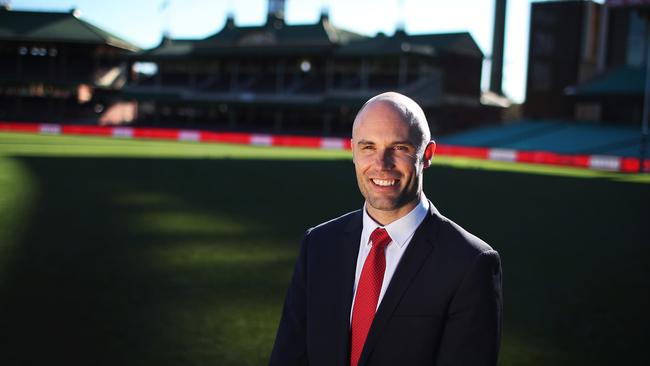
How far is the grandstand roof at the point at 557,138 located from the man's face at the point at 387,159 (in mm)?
37981

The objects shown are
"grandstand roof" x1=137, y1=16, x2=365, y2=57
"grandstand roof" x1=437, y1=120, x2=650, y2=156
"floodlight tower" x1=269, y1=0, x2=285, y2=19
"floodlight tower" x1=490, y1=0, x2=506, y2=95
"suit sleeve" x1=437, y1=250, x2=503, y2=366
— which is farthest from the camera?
"floodlight tower" x1=269, y1=0, x2=285, y2=19

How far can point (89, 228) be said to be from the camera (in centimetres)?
1220

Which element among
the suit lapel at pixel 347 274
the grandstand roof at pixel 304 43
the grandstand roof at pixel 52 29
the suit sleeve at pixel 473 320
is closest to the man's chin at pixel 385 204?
the suit lapel at pixel 347 274

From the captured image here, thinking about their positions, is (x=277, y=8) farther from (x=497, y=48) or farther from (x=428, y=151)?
(x=428, y=151)

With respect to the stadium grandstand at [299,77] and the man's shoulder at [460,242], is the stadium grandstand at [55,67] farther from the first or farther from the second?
the man's shoulder at [460,242]

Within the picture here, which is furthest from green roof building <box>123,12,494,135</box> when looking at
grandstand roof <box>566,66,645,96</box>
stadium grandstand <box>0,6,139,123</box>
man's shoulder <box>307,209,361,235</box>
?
man's shoulder <box>307,209,361,235</box>

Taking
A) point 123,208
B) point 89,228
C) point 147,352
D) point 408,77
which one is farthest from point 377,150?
point 408,77

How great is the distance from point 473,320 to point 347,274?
576mm

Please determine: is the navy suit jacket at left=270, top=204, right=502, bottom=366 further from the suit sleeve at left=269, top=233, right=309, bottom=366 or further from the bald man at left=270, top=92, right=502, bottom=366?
the suit sleeve at left=269, top=233, right=309, bottom=366

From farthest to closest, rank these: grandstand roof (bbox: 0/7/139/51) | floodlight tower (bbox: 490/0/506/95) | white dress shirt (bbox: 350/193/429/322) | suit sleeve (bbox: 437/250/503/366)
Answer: floodlight tower (bbox: 490/0/506/95)
grandstand roof (bbox: 0/7/139/51)
white dress shirt (bbox: 350/193/429/322)
suit sleeve (bbox: 437/250/503/366)

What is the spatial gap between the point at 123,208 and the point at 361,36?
51153 mm

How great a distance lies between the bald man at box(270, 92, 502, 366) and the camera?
102 inches

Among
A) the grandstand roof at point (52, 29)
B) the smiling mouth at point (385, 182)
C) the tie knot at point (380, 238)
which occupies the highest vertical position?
the grandstand roof at point (52, 29)

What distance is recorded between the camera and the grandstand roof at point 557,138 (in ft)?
128
